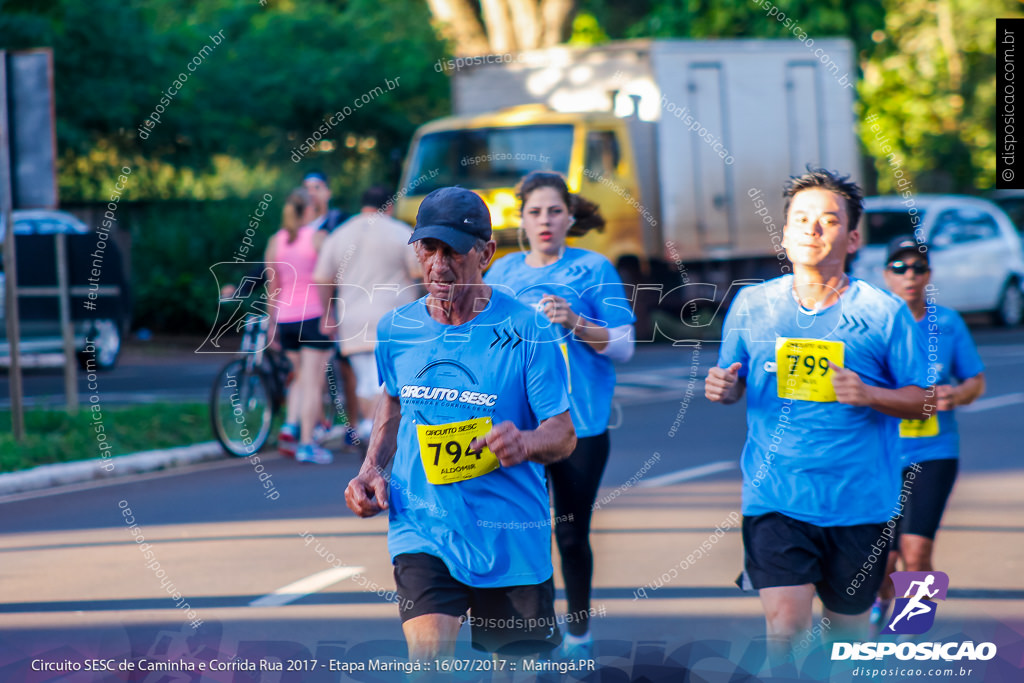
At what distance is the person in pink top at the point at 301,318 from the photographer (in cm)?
1024

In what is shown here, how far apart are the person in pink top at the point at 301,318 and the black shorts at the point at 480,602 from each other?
251 inches

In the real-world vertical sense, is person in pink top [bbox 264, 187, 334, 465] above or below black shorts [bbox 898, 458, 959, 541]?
above

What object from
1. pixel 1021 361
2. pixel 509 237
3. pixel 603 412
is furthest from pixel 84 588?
pixel 1021 361

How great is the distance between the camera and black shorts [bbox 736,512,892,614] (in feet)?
14.1

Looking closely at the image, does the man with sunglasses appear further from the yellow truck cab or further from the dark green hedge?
the dark green hedge

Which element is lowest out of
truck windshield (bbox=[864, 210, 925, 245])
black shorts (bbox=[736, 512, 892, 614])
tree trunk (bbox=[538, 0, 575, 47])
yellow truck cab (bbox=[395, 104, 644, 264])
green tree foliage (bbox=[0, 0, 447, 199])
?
black shorts (bbox=[736, 512, 892, 614])

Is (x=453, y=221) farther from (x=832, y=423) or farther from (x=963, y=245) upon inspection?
(x=963, y=245)

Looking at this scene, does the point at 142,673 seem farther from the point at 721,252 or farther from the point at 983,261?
the point at 983,261

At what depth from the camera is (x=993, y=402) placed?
13.7m

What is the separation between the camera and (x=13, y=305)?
33.9 feet

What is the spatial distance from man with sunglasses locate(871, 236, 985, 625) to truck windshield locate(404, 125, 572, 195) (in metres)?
10.5

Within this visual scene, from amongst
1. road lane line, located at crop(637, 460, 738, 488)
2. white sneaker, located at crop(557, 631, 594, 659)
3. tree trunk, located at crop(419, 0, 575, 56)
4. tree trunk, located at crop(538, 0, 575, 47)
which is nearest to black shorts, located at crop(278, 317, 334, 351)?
road lane line, located at crop(637, 460, 738, 488)

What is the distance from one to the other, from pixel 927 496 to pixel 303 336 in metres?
6.06

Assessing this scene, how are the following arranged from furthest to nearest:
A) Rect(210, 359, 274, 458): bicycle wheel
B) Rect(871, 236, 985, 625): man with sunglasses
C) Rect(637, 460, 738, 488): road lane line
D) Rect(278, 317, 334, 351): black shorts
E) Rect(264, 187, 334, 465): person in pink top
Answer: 1. Rect(278, 317, 334, 351): black shorts
2. Rect(210, 359, 274, 458): bicycle wheel
3. Rect(264, 187, 334, 465): person in pink top
4. Rect(637, 460, 738, 488): road lane line
5. Rect(871, 236, 985, 625): man with sunglasses
